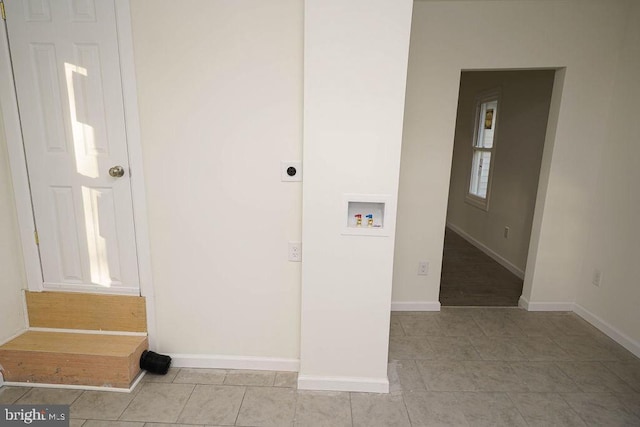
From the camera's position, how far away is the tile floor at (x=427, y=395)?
1808mm

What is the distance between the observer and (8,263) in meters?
2.08

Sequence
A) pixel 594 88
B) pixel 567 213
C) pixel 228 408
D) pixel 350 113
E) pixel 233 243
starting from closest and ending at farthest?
1. pixel 350 113
2. pixel 228 408
3. pixel 233 243
4. pixel 594 88
5. pixel 567 213

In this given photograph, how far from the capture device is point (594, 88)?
2.67 meters

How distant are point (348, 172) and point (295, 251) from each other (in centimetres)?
58

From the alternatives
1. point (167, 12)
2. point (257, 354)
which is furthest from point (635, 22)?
point (257, 354)

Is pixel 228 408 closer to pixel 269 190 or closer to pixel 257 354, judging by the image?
A: pixel 257 354

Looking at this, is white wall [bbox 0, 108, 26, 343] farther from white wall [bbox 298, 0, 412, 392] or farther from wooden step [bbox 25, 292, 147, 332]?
white wall [bbox 298, 0, 412, 392]

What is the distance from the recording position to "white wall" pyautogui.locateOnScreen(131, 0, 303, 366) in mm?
1831

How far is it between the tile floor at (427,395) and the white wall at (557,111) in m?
0.75

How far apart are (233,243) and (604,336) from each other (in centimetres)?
288

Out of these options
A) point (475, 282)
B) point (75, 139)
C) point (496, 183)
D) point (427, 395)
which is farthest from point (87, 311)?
point (496, 183)

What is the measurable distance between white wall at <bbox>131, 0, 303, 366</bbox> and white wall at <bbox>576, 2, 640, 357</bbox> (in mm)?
2411

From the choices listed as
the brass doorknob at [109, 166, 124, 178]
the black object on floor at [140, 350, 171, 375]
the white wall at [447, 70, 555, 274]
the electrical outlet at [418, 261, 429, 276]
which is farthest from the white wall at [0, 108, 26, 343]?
the white wall at [447, 70, 555, 274]

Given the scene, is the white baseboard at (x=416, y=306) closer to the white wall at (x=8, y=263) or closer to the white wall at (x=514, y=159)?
the white wall at (x=514, y=159)
